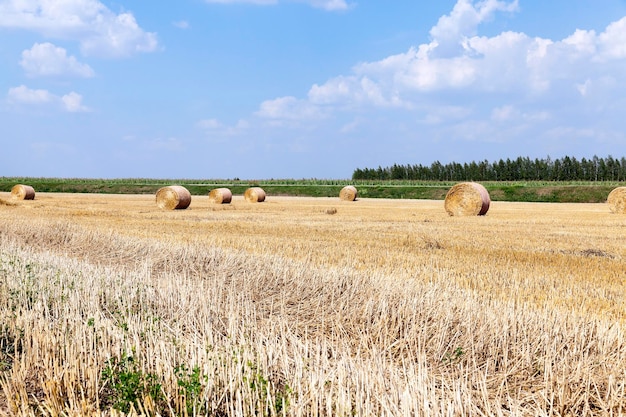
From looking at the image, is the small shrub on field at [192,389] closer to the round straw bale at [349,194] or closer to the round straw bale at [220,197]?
the round straw bale at [220,197]

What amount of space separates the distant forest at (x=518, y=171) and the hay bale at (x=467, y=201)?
85.9 m

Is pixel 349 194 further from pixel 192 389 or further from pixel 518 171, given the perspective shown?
pixel 518 171

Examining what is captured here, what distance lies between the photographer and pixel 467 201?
2831 cm

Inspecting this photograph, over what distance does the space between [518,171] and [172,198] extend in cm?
9701

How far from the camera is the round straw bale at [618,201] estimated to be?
99.9 ft

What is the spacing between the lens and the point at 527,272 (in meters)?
9.95

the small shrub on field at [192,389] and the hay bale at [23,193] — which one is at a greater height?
the hay bale at [23,193]

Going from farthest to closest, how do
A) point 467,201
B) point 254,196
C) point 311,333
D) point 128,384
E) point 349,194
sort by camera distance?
1. point 349,194
2. point 254,196
3. point 467,201
4. point 311,333
5. point 128,384

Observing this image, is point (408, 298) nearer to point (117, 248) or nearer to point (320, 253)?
point (320, 253)

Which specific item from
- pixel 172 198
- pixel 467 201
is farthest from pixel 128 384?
pixel 172 198

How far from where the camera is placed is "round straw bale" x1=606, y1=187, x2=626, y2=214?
30438 mm

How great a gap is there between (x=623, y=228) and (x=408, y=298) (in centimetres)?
1671

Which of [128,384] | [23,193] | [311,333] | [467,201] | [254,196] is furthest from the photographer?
[254,196]

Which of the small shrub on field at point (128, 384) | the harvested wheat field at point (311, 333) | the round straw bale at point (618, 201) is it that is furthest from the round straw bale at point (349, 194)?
the small shrub on field at point (128, 384)
